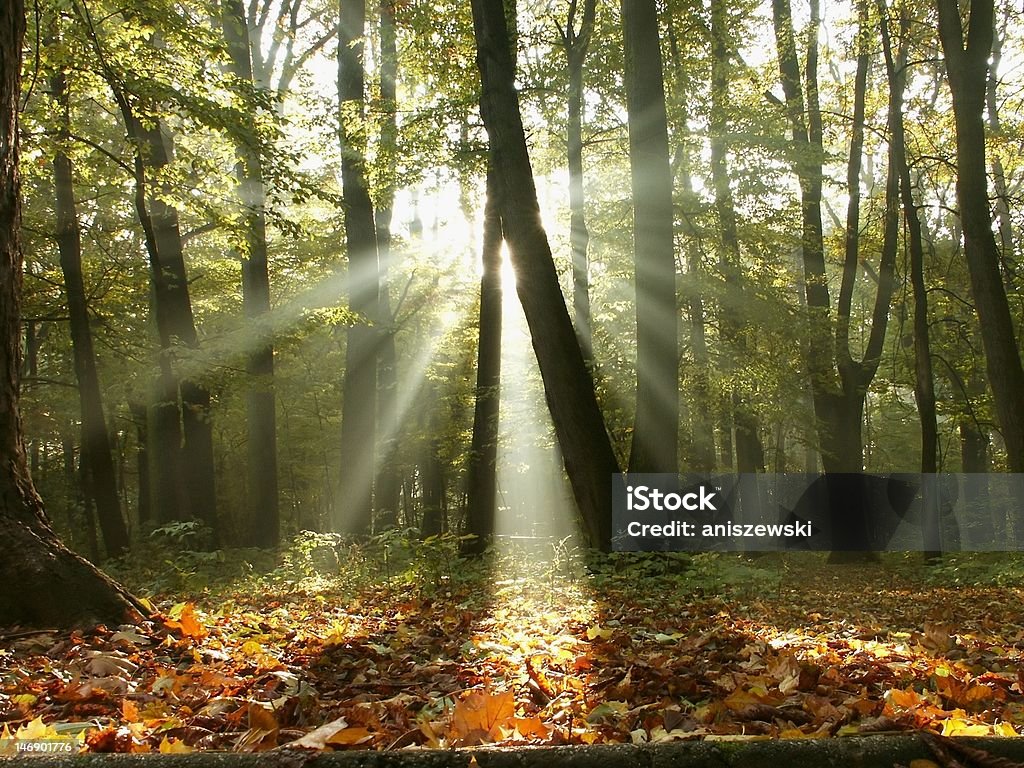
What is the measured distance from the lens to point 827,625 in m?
5.18

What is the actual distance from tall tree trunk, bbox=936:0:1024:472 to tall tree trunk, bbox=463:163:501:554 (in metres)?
6.62

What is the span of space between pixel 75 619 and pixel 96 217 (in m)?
17.6

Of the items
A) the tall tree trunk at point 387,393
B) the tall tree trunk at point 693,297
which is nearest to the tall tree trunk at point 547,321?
the tall tree trunk at point 387,393

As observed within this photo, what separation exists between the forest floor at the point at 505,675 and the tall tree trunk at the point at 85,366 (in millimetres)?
7832

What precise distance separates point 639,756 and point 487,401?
1132 cm

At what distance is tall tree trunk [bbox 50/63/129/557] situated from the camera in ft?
40.8

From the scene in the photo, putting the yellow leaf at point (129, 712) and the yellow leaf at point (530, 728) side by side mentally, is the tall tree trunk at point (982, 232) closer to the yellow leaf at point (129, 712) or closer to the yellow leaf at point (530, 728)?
the yellow leaf at point (530, 728)

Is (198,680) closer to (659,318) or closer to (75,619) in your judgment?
(75,619)

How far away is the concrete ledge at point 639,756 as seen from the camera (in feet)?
5.83

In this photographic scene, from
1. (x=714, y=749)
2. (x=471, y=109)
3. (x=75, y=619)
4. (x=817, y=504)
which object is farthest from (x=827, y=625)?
(x=817, y=504)

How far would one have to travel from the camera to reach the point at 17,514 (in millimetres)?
3826

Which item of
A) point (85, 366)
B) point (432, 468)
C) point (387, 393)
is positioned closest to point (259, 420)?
point (387, 393)

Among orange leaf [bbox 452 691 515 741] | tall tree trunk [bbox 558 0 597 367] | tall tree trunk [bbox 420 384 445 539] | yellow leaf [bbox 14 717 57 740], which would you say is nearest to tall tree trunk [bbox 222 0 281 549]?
tall tree trunk [bbox 420 384 445 539]

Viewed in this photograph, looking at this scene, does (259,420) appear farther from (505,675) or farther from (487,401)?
(505,675)
